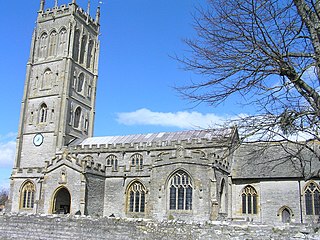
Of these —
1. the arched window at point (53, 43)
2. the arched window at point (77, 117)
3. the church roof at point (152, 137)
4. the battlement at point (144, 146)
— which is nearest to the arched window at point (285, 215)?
the battlement at point (144, 146)

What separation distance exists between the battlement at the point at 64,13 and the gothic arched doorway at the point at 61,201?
74.5 feet

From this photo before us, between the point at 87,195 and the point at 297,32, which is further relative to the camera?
the point at 87,195

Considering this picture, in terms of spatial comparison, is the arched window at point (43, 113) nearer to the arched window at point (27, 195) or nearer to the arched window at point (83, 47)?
the arched window at point (83, 47)

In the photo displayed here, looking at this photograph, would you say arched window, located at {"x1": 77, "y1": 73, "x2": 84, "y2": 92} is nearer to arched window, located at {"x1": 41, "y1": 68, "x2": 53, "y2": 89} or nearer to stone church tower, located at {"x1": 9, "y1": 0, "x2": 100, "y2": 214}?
stone church tower, located at {"x1": 9, "y1": 0, "x2": 100, "y2": 214}

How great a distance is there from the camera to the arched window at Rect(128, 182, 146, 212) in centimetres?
2987

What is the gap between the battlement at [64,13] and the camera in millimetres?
44263

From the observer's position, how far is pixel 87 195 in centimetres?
2877

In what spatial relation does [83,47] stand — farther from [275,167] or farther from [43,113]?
[275,167]

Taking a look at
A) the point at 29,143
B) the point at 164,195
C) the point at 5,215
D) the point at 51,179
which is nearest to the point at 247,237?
the point at 5,215

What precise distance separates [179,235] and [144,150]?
67.4ft

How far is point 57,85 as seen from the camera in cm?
4166

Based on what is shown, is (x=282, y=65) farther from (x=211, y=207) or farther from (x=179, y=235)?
(x=211, y=207)

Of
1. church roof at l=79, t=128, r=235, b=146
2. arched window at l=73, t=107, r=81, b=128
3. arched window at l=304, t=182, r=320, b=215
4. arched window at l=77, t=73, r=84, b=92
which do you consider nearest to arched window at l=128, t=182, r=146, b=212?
church roof at l=79, t=128, r=235, b=146

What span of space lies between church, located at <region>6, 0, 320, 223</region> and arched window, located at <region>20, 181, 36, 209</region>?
0.10 metres
